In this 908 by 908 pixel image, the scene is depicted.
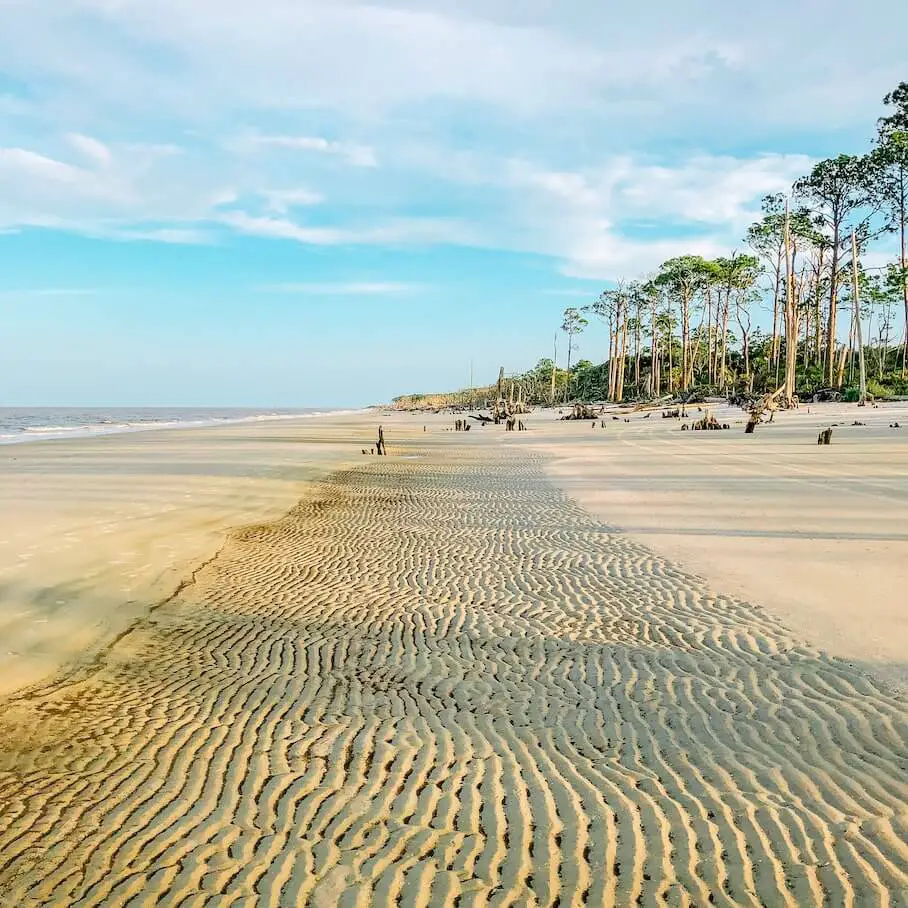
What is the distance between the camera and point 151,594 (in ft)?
26.2

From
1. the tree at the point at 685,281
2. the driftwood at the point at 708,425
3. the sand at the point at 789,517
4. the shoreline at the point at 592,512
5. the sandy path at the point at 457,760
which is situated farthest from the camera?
the tree at the point at 685,281

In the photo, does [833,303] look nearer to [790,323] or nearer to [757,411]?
[790,323]

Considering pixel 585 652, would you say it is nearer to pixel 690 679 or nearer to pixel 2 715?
pixel 690 679

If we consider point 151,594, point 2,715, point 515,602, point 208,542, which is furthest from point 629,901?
point 208,542

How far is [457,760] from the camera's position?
13.7 ft

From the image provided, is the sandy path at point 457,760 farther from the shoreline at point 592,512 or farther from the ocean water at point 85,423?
the ocean water at point 85,423

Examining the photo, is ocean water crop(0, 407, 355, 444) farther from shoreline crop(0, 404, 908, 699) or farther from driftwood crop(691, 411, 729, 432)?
driftwood crop(691, 411, 729, 432)

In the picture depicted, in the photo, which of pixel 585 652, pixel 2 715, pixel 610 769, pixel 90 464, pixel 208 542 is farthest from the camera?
pixel 90 464

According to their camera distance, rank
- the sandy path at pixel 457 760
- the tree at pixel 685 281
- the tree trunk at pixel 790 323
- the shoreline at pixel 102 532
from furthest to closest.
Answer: the tree at pixel 685 281, the tree trunk at pixel 790 323, the shoreline at pixel 102 532, the sandy path at pixel 457 760

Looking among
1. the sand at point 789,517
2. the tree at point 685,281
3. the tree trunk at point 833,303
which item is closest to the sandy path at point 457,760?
the sand at point 789,517

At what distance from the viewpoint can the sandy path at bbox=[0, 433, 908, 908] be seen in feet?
10.1

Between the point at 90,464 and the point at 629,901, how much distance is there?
21479 mm

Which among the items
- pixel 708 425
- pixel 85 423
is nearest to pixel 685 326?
pixel 708 425

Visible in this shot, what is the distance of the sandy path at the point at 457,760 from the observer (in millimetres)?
3076
